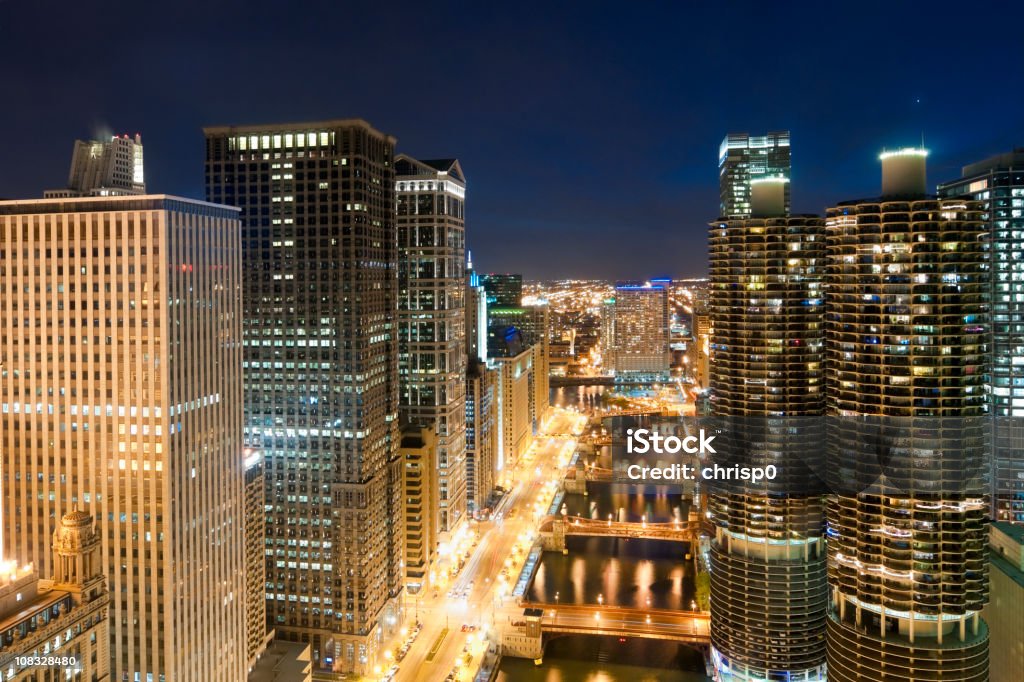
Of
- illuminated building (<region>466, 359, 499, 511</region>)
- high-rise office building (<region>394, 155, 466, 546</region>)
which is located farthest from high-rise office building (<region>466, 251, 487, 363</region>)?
high-rise office building (<region>394, 155, 466, 546</region>)

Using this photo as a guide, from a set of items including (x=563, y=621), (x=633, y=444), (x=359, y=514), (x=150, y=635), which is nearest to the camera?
(x=150, y=635)

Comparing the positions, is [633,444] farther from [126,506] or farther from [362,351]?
[126,506]

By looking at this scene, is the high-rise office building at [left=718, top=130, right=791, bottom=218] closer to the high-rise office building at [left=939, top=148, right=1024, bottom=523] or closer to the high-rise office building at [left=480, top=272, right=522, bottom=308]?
the high-rise office building at [left=939, top=148, right=1024, bottom=523]

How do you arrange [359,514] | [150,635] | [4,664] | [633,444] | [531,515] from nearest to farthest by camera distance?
[4,664], [150,635], [633,444], [359,514], [531,515]

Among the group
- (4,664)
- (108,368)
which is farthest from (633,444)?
(4,664)

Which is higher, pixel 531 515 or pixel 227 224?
pixel 227 224

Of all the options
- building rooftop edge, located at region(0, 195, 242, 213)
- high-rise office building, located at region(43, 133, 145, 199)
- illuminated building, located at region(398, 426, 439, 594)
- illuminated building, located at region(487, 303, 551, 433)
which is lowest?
illuminated building, located at region(398, 426, 439, 594)
